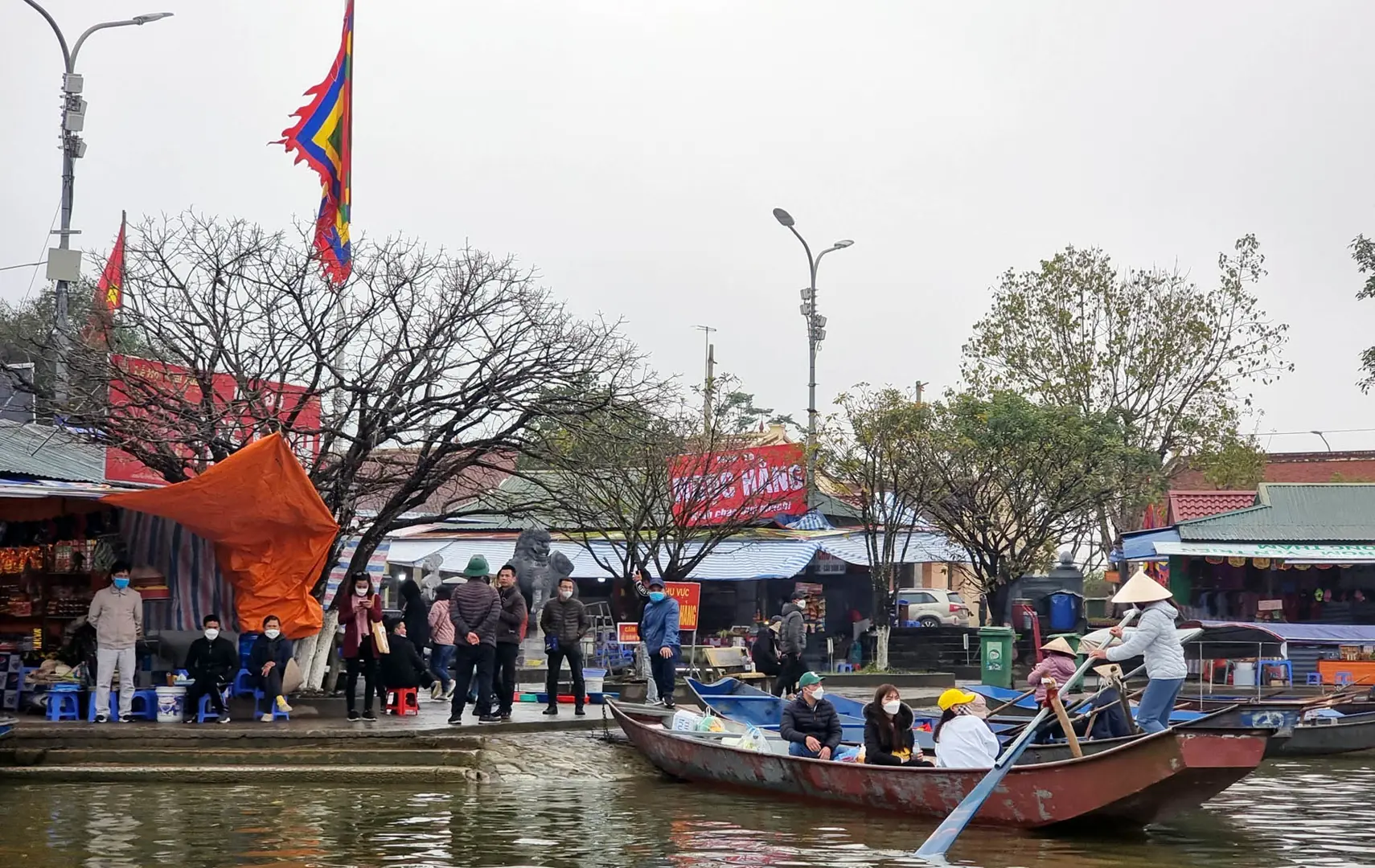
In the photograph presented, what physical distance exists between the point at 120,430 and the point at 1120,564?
94.3 ft

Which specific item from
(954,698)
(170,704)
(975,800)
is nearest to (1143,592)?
(954,698)

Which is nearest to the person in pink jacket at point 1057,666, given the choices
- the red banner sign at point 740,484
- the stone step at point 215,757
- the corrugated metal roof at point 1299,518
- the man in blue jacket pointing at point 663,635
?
the man in blue jacket pointing at point 663,635

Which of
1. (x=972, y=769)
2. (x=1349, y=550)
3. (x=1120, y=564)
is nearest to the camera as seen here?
(x=972, y=769)

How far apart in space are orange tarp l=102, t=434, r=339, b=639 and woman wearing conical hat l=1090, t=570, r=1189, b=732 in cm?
825

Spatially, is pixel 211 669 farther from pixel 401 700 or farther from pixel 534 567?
pixel 534 567

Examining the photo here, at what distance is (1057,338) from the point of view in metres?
39.8

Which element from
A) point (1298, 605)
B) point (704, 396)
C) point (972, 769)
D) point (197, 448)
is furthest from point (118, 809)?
point (1298, 605)

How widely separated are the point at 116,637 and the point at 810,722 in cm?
725

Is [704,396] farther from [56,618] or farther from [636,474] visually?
[56,618]

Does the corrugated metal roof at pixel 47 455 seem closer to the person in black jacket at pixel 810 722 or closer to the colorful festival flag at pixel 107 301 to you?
the colorful festival flag at pixel 107 301

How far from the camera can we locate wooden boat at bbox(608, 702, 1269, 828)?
1162 cm

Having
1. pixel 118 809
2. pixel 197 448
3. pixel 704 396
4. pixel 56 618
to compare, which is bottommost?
pixel 118 809

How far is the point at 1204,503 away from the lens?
3450 cm

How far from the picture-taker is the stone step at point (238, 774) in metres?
14.5
